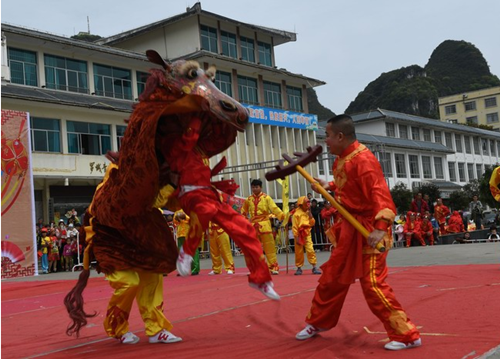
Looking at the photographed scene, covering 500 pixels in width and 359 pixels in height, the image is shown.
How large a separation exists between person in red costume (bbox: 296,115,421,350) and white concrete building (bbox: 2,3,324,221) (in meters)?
14.0

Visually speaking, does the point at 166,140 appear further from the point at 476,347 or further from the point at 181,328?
the point at 476,347

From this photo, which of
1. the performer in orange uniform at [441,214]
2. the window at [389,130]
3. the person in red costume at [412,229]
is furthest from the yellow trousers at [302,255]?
the window at [389,130]

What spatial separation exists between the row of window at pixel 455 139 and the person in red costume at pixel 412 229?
2688 cm

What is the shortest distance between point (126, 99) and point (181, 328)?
24.2 meters

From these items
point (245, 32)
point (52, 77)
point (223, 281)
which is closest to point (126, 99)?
point (52, 77)

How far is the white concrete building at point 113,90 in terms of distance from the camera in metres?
24.8

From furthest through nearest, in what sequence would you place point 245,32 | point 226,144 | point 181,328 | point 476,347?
point 245,32 < point 181,328 < point 226,144 < point 476,347

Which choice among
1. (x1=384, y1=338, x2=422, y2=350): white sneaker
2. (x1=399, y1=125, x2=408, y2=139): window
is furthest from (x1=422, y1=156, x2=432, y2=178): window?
(x1=384, y1=338, x2=422, y2=350): white sneaker

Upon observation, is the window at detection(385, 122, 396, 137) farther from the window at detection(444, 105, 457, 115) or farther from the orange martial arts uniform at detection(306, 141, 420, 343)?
the orange martial arts uniform at detection(306, 141, 420, 343)

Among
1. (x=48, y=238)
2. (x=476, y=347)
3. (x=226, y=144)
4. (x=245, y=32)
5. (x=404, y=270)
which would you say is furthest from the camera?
(x=245, y=32)

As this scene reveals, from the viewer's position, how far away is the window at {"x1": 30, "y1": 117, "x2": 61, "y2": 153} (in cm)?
2445

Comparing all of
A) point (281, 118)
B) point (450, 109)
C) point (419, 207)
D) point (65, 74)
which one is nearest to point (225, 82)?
point (281, 118)

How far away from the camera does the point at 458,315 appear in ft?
19.0

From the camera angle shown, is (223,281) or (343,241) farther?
(223,281)
